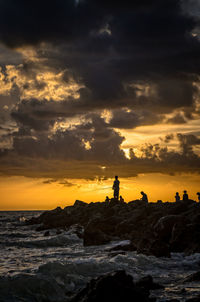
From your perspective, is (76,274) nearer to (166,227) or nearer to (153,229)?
(153,229)

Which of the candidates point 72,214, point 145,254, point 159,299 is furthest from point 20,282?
point 72,214

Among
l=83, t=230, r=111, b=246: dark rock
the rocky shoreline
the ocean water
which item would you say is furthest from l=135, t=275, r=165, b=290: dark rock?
l=83, t=230, r=111, b=246: dark rock

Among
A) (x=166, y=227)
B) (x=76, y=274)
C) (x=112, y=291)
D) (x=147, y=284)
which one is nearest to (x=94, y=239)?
(x=166, y=227)

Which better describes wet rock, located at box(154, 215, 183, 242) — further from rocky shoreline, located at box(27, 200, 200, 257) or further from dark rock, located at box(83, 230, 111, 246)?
dark rock, located at box(83, 230, 111, 246)

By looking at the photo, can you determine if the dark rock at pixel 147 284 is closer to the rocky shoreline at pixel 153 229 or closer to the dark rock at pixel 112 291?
the dark rock at pixel 112 291

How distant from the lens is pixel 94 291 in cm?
841

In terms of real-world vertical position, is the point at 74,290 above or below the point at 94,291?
below

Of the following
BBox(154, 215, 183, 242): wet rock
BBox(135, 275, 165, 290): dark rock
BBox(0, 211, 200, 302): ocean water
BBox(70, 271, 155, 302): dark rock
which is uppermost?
BBox(154, 215, 183, 242): wet rock

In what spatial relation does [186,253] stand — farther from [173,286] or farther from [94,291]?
[94,291]

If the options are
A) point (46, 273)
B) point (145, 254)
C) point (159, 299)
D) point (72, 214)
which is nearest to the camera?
point (159, 299)

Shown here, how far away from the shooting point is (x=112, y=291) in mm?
8398

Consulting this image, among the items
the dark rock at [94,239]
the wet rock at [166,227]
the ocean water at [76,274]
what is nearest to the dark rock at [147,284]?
the ocean water at [76,274]

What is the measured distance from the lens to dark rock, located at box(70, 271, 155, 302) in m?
8.28

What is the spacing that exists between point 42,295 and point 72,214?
39.9m
